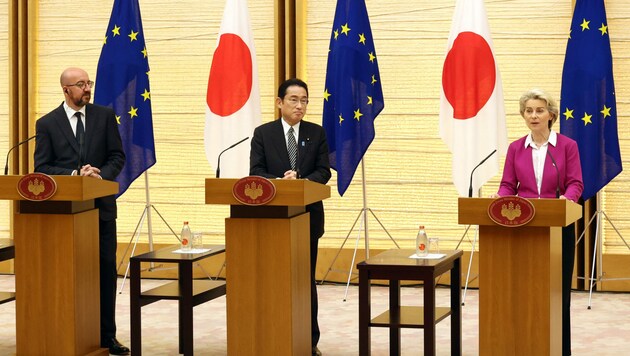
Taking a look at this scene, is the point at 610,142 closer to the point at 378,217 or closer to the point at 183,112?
the point at 378,217

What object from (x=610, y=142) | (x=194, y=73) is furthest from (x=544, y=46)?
(x=194, y=73)

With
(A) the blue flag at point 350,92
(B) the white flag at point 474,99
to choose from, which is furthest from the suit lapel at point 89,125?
(B) the white flag at point 474,99

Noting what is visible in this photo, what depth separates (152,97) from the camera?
8.80 meters

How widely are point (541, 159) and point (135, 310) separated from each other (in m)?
2.38

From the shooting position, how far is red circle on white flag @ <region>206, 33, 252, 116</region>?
25.4 ft

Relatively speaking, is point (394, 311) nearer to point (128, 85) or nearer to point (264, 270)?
point (264, 270)

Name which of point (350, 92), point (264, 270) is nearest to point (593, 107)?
point (350, 92)

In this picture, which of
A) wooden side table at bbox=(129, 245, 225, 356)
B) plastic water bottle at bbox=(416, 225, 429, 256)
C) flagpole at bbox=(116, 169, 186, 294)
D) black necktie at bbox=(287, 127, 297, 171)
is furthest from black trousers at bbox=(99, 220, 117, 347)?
flagpole at bbox=(116, 169, 186, 294)

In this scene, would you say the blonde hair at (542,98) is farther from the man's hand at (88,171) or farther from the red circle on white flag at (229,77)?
the red circle on white flag at (229,77)

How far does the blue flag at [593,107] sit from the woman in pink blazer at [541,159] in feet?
6.30

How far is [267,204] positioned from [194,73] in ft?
12.9

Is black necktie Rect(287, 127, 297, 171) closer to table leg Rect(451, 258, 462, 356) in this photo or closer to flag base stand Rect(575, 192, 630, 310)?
table leg Rect(451, 258, 462, 356)

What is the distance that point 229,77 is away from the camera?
7773mm

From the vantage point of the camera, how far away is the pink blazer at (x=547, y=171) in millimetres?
5125
